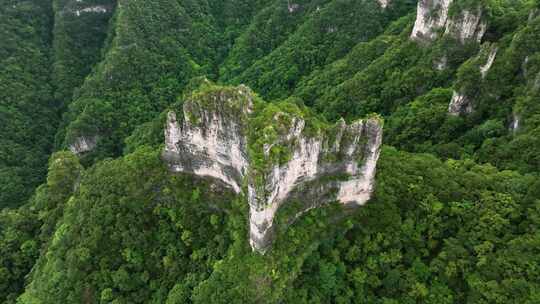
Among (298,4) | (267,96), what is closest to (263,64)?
(267,96)

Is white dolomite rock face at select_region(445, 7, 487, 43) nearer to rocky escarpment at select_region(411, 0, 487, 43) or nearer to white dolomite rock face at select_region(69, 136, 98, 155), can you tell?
rocky escarpment at select_region(411, 0, 487, 43)

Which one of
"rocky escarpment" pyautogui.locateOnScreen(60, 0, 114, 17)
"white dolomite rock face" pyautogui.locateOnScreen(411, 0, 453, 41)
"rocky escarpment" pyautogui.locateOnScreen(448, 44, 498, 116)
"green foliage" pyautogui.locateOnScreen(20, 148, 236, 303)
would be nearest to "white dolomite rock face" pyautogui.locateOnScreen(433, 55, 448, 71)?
"white dolomite rock face" pyautogui.locateOnScreen(411, 0, 453, 41)

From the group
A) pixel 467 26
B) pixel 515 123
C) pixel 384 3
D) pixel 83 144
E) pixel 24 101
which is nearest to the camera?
pixel 515 123

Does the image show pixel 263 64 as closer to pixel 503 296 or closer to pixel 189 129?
pixel 189 129

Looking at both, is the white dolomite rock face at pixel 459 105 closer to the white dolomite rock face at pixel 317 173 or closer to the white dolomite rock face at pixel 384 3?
the white dolomite rock face at pixel 317 173

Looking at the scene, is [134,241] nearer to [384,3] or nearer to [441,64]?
[441,64]

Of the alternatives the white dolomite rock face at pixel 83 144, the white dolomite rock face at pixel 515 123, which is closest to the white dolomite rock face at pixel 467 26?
the white dolomite rock face at pixel 515 123

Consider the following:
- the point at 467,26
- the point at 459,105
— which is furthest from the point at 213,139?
the point at 467,26
